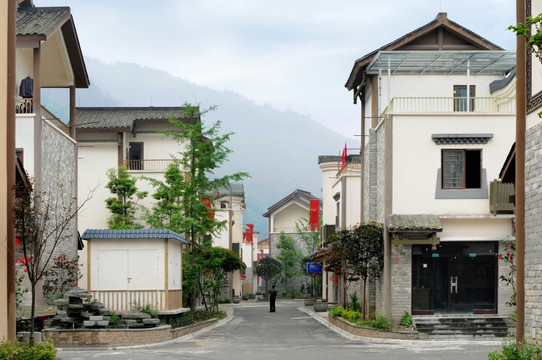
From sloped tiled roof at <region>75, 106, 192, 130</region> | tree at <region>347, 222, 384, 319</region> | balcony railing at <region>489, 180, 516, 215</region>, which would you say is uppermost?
sloped tiled roof at <region>75, 106, 192, 130</region>

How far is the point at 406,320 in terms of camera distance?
89.8 feet

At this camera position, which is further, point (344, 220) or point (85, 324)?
point (344, 220)

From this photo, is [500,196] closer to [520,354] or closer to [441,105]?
[441,105]

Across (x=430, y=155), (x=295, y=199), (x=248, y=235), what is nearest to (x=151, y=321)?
(x=430, y=155)

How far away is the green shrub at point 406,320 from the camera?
27250 mm

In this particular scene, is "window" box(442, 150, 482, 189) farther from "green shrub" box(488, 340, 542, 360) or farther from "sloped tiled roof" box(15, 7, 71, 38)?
"sloped tiled roof" box(15, 7, 71, 38)

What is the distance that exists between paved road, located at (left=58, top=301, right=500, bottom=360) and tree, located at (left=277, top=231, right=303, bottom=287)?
39.5 meters

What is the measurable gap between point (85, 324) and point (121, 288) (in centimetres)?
266

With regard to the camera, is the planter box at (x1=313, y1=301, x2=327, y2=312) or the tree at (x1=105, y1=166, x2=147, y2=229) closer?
the tree at (x1=105, y1=166, x2=147, y2=229)

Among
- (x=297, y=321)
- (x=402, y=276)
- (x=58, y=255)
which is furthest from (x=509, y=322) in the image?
(x=58, y=255)

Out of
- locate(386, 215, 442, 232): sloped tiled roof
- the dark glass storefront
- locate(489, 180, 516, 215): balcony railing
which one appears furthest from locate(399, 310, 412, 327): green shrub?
locate(489, 180, 516, 215): balcony railing

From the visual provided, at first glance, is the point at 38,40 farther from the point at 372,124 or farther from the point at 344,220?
the point at 344,220

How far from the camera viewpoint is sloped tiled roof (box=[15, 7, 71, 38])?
1004 inches

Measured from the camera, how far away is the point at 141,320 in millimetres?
24766
